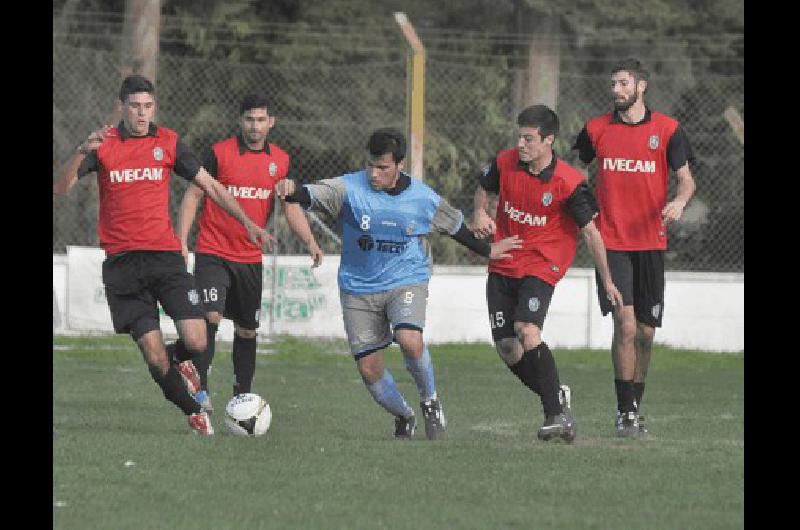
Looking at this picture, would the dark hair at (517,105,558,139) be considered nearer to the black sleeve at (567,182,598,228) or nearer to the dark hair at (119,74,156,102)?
the black sleeve at (567,182,598,228)

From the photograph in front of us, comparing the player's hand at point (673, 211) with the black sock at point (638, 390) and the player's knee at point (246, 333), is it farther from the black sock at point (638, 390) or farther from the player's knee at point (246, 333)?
the player's knee at point (246, 333)

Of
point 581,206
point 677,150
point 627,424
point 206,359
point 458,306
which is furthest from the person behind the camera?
point 458,306

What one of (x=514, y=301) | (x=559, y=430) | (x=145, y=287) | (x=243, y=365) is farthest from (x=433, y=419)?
(x=243, y=365)

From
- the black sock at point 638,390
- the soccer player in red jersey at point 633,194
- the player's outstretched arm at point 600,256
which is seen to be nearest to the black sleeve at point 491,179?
the player's outstretched arm at point 600,256

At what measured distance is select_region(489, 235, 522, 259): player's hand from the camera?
1053 centimetres

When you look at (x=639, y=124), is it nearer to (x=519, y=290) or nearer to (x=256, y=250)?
(x=519, y=290)

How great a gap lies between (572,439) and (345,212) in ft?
5.92

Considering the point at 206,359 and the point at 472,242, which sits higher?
the point at 472,242

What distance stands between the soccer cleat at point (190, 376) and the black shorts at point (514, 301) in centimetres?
194

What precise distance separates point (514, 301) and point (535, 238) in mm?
390

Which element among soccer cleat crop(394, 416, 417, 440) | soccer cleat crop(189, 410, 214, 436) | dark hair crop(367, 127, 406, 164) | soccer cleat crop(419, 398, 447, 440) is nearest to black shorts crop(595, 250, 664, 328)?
soccer cleat crop(419, 398, 447, 440)

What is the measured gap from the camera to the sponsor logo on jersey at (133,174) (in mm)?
10891

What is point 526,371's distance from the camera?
1072 cm

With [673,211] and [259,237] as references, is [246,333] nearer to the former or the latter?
[259,237]
